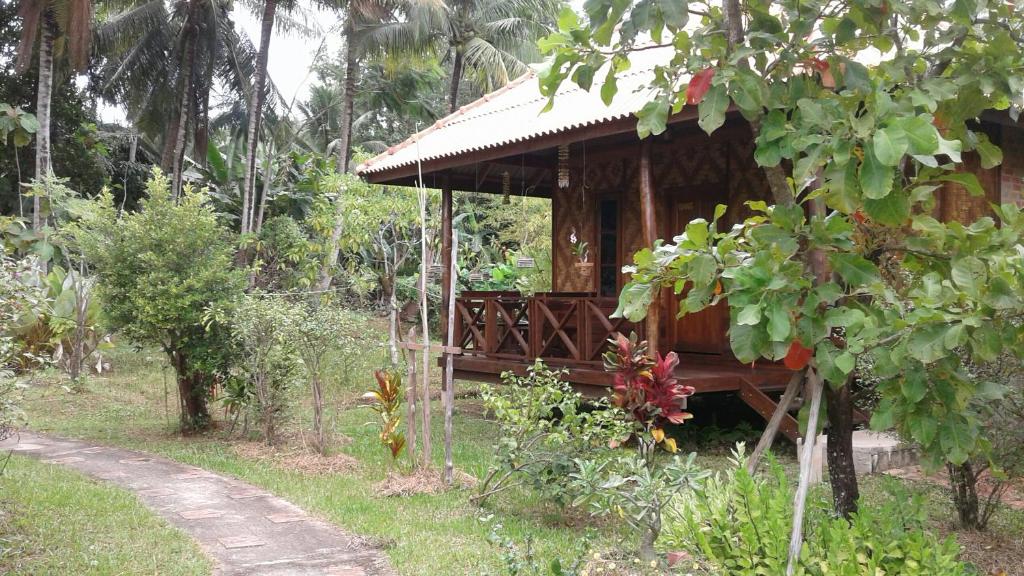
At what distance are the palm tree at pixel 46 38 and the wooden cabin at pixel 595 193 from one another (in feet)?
24.6

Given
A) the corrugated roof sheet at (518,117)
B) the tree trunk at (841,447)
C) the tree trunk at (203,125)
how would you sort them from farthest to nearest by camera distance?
the tree trunk at (203,125), the corrugated roof sheet at (518,117), the tree trunk at (841,447)

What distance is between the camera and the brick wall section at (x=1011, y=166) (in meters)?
9.02

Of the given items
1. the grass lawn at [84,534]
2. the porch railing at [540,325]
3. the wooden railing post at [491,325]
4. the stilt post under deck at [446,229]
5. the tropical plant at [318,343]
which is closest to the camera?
the grass lawn at [84,534]

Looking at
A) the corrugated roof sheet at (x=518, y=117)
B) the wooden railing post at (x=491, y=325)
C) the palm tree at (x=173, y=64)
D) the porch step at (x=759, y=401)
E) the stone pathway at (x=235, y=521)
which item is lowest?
the stone pathway at (x=235, y=521)

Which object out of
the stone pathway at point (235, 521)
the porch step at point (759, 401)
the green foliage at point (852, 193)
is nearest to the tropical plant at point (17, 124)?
the stone pathway at point (235, 521)

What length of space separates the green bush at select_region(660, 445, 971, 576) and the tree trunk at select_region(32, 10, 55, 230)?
14720 millimetres

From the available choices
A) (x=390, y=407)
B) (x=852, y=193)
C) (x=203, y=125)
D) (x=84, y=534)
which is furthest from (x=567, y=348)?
(x=203, y=125)

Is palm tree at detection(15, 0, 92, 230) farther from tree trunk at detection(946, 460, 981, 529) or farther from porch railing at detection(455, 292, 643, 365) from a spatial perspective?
tree trunk at detection(946, 460, 981, 529)

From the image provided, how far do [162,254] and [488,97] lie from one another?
6240 mm

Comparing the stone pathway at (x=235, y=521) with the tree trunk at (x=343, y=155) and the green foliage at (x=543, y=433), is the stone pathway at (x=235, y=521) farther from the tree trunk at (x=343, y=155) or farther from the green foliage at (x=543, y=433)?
the tree trunk at (x=343, y=155)

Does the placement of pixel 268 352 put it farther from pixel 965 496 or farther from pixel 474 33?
pixel 474 33

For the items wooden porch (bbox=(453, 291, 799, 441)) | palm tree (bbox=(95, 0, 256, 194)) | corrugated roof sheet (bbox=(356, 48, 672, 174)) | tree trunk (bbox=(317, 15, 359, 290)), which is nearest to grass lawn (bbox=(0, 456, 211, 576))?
wooden porch (bbox=(453, 291, 799, 441))

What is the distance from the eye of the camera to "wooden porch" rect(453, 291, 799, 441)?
872 centimetres

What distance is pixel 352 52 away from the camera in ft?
62.9
